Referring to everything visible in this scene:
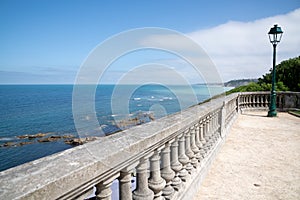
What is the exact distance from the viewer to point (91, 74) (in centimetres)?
317

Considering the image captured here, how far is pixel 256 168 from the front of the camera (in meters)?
4.62

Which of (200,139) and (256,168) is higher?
(200,139)

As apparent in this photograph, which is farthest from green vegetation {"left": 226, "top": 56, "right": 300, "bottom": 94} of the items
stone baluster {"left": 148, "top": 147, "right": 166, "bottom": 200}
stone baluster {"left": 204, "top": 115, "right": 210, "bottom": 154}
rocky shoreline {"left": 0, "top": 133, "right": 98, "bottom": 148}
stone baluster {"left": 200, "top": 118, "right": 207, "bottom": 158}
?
rocky shoreline {"left": 0, "top": 133, "right": 98, "bottom": 148}

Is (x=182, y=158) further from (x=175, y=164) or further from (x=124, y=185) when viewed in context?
(x=124, y=185)

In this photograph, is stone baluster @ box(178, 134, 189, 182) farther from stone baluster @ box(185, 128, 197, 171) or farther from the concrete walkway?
the concrete walkway

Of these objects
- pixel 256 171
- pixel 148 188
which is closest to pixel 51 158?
pixel 148 188

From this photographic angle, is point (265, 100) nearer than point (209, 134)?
No

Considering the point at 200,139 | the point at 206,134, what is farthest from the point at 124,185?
the point at 206,134

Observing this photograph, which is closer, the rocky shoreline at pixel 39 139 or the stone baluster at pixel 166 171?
the stone baluster at pixel 166 171

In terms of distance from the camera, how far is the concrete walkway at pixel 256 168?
11.8ft

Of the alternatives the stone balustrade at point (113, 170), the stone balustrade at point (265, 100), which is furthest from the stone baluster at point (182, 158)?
the stone balustrade at point (265, 100)

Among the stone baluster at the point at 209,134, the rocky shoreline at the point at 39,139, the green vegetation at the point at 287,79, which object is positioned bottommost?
the rocky shoreline at the point at 39,139

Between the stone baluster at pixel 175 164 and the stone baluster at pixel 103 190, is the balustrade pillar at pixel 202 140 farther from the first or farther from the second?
the stone baluster at pixel 103 190

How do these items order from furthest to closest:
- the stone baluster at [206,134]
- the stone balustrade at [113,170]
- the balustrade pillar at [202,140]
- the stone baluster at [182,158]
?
the stone baluster at [206,134], the balustrade pillar at [202,140], the stone baluster at [182,158], the stone balustrade at [113,170]
